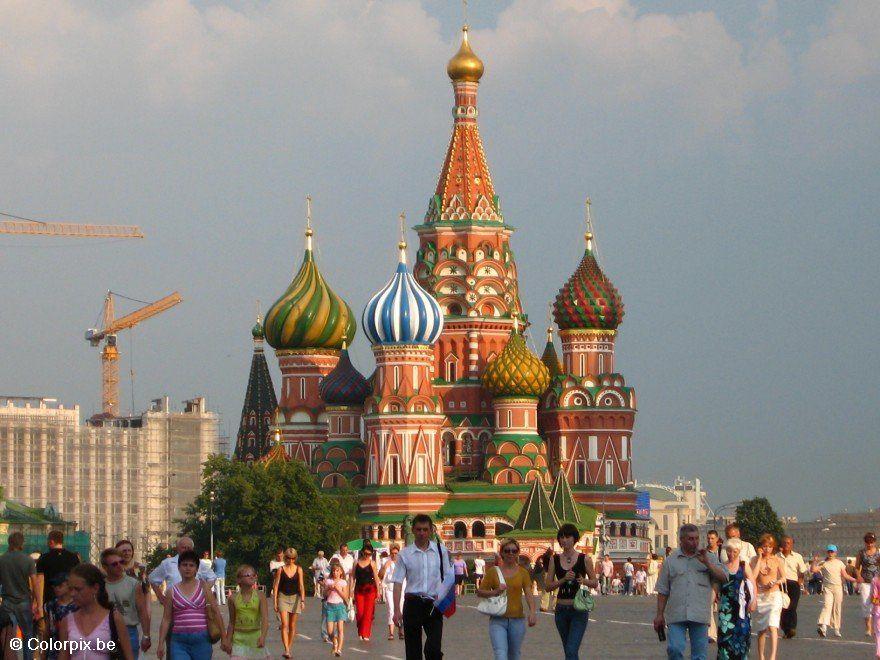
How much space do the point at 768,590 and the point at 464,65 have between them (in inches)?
2466

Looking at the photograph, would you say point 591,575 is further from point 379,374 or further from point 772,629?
point 379,374

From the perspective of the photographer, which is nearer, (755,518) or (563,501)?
(563,501)

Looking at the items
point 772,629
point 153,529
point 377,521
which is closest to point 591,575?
point 772,629

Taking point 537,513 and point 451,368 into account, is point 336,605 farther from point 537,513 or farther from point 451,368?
point 451,368

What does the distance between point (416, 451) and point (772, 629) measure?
183 ft

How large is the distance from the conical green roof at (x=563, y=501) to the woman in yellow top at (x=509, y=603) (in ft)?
191

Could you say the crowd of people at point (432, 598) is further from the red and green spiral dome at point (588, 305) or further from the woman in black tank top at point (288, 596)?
the red and green spiral dome at point (588, 305)

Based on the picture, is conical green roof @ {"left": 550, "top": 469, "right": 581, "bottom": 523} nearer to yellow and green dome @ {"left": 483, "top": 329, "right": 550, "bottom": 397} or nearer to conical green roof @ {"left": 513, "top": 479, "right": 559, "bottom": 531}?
conical green roof @ {"left": 513, "top": 479, "right": 559, "bottom": 531}

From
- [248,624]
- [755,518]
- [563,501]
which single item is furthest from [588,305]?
[248,624]

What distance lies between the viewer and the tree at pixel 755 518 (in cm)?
11094

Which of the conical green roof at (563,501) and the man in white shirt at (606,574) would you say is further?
the conical green roof at (563,501)

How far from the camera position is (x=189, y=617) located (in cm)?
1565

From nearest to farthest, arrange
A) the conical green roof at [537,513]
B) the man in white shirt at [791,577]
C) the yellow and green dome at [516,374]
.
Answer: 1. the man in white shirt at [791,577]
2. the conical green roof at [537,513]
3. the yellow and green dome at [516,374]

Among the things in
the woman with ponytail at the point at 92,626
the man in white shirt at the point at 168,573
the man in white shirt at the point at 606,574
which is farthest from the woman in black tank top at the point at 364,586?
the man in white shirt at the point at 606,574
